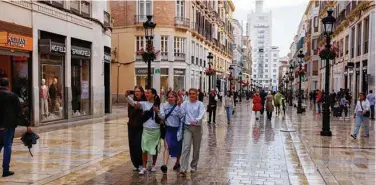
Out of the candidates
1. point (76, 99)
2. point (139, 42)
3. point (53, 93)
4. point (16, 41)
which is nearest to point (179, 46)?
point (139, 42)

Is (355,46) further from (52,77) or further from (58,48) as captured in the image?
(52,77)

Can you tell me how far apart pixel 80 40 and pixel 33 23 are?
397 cm

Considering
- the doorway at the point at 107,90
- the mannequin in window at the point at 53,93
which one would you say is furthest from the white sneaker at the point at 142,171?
the doorway at the point at 107,90

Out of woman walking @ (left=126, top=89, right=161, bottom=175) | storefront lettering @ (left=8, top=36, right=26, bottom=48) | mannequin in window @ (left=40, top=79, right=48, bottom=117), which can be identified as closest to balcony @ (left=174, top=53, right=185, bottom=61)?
mannequin in window @ (left=40, top=79, right=48, bottom=117)

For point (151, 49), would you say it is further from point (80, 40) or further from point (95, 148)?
point (95, 148)

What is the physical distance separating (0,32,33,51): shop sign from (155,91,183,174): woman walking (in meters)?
8.56

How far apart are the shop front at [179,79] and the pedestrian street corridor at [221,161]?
28.6 meters

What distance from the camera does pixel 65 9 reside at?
718 inches

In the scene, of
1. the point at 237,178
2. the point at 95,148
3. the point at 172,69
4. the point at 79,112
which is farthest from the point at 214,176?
the point at 172,69

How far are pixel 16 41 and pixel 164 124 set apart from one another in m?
9.18

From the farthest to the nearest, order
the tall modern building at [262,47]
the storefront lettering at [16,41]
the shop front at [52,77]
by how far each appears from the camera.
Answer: the tall modern building at [262,47] < the shop front at [52,77] < the storefront lettering at [16,41]

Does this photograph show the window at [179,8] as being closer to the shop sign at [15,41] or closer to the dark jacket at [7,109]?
the shop sign at [15,41]

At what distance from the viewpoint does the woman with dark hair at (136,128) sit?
7902 millimetres

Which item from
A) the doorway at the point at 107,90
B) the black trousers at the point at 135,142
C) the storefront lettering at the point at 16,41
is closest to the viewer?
the black trousers at the point at 135,142
